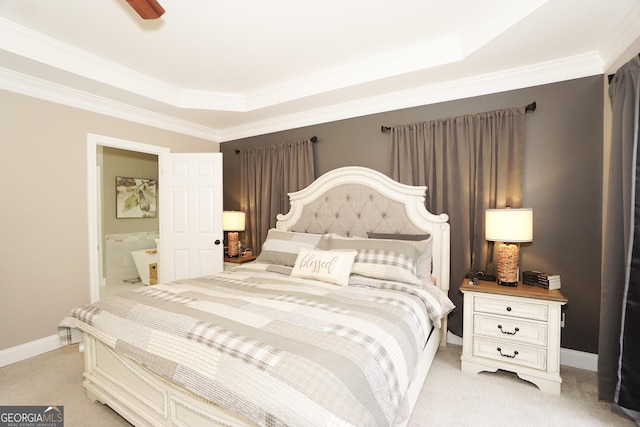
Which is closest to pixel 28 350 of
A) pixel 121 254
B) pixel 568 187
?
pixel 121 254

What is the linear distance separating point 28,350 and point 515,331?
413 cm

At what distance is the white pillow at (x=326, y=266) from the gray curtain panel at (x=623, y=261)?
1716 millimetres

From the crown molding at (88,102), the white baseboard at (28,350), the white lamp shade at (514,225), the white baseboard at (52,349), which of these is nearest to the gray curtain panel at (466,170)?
the white lamp shade at (514,225)

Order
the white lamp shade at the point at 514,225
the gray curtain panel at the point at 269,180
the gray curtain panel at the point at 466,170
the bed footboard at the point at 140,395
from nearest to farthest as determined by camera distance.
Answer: the bed footboard at the point at 140,395, the white lamp shade at the point at 514,225, the gray curtain panel at the point at 466,170, the gray curtain panel at the point at 269,180

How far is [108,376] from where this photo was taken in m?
1.85

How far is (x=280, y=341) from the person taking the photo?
Result: 1.30 metres

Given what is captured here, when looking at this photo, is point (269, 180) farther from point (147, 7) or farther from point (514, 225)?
point (514, 225)

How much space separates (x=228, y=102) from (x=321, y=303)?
9.00 ft

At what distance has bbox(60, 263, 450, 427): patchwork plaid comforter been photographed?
1.07 m

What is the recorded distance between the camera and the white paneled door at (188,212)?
376cm

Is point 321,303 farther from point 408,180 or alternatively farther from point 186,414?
point 408,180

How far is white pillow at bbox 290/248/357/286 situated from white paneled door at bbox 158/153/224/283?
1.66 m

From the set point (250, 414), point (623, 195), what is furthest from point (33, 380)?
point (623, 195)

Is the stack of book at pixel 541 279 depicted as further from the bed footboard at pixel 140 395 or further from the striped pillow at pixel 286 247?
the bed footboard at pixel 140 395
